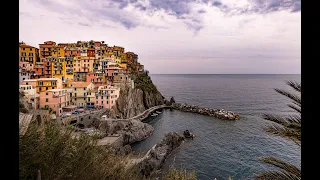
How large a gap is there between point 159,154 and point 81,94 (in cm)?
1821

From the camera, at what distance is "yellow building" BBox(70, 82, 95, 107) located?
32.0 meters

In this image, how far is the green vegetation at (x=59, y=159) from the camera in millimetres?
3727

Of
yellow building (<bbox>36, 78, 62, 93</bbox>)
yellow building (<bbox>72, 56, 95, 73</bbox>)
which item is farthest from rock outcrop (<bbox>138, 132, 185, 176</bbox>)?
yellow building (<bbox>72, 56, 95, 73</bbox>)

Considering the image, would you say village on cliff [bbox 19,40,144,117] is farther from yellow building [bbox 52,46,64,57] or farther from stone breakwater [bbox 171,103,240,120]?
stone breakwater [bbox 171,103,240,120]

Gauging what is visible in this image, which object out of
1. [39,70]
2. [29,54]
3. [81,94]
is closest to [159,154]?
[81,94]

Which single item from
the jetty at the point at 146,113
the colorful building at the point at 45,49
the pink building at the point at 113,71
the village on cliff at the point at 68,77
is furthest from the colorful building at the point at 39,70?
the jetty at the point at 146,113

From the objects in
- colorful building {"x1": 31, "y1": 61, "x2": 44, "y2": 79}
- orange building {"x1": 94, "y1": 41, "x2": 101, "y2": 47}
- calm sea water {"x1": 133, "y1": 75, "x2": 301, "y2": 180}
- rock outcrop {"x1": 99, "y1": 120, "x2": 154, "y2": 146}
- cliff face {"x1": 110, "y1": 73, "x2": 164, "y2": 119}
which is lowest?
calm sea water {"x1": 133, "y1": 75, "x2": 301, "y2": 180}

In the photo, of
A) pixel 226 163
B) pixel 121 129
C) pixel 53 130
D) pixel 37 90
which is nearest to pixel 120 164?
pixel 53 130

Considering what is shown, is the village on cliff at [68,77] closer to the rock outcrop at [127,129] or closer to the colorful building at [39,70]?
the colorful building at [39,70]

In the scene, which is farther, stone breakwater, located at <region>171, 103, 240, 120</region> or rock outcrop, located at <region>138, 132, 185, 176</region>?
stone breakwater, located at <region>171, 103, 240, 120</region>

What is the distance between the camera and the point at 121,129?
1050 inches

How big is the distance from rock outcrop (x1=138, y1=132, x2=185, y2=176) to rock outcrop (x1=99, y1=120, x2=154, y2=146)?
463 centimetres

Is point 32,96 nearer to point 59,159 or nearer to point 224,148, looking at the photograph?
point 224,148
